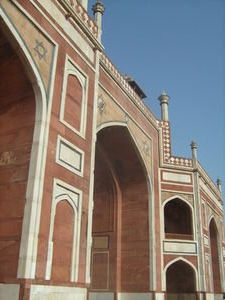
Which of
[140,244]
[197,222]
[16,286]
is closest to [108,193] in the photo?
[140,244]

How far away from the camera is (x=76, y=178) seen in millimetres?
7375

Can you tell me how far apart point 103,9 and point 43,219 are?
253 inches

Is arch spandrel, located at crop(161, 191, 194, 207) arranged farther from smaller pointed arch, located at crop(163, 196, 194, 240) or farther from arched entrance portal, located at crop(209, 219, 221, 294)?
arched entrance portal, located at crop(209, 219, 221, 294)

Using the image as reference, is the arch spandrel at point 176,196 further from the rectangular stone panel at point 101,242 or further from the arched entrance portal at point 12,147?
the arched entrance portal at point 12,147

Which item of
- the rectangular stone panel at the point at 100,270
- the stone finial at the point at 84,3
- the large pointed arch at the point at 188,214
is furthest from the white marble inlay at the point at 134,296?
the stone finial at the point at 84,3

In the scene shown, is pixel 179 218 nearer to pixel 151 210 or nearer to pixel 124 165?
pixel 151 210

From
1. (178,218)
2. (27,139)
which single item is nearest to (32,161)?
(27,139)

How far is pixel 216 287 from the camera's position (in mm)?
17406

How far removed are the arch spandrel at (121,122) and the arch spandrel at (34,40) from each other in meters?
3.12

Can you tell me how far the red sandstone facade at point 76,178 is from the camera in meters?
6.11

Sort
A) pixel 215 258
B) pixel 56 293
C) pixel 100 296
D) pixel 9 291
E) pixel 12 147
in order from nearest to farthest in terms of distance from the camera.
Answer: pixel 9 291
pixel 56 293
pixel 12 147
pixel 100 296
pixel 215 258

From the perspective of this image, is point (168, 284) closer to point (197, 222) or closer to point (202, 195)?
point (197, 222)

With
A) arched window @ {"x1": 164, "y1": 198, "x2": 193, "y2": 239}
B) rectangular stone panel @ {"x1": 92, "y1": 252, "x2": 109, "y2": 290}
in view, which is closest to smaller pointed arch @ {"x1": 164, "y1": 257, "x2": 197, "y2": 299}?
arched window @ {"x1": 164, "y1": 198, "x2": 193, "y2": 239}

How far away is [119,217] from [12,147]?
24.1 ft
